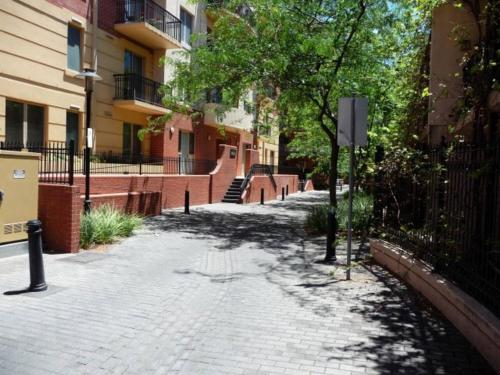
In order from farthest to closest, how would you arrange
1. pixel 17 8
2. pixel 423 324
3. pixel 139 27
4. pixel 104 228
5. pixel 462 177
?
1. pixel 139 27
2. pixel 17 8
3. pixel 104 228
4. pixel 462 177
5. pixel 423 324

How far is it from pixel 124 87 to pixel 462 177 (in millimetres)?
15360

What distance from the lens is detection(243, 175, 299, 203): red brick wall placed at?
25.3 meters

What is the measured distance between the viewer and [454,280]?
597 centimetres

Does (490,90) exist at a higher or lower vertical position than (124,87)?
lower

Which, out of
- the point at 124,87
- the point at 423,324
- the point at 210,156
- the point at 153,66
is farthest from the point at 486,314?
the point at 210,156

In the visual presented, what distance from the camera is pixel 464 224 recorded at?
6.04 m

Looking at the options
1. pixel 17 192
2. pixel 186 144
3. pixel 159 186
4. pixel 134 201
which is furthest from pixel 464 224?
pixel 186 144

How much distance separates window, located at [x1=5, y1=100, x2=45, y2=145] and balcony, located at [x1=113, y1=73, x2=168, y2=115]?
377 centimetres

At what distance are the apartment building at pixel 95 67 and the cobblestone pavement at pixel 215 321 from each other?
771cm

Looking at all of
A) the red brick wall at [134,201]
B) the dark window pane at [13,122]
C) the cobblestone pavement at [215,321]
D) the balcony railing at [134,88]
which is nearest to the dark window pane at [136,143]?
the balcony railing at [134,88]

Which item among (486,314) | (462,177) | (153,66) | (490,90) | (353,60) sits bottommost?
→ (486,314)

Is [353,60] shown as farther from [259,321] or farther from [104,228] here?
[259,321]

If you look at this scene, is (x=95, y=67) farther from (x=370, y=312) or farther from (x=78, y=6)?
(x=370, y=312)

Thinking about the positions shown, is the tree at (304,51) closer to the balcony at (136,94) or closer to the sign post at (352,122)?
the sign post at (352,122)
